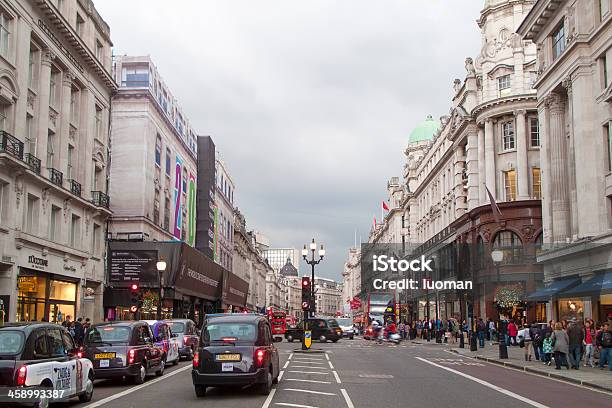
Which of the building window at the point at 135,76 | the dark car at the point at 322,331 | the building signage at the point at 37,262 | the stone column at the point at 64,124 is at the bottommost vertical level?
the dark car at the point at 322,331

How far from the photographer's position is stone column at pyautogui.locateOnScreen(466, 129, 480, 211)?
59344 millimetres

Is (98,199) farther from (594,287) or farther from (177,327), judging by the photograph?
(594,287)

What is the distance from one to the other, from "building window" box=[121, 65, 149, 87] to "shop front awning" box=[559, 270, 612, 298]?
110 ft

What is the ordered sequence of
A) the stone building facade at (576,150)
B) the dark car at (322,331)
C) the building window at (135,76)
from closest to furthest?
the stone building facade at (576,150) → the building window at (135,76) → the dark car at (322,331)

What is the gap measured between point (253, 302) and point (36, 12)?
10226cm

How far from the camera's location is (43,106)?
33250 millimetres

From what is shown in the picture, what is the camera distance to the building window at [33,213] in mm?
32375

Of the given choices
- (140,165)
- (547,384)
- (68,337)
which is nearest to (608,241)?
(547,384)

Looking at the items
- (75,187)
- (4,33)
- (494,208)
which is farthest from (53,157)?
(494,208)

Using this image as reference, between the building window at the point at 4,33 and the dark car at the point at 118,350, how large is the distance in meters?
15.7

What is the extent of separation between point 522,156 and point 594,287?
26.0 meters

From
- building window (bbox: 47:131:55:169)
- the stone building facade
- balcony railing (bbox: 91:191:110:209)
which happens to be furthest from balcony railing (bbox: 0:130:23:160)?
the stone building facade

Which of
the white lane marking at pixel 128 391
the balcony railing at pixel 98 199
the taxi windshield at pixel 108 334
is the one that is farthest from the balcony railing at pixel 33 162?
the taxi windshield at pixel 108 334

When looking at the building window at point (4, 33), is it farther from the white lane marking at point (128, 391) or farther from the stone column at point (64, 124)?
the white lane marking at point (128, 391)
